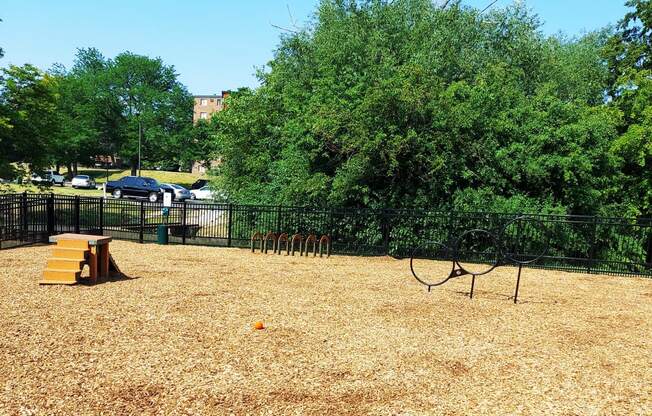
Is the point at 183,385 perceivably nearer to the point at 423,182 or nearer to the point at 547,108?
the point at 423,182

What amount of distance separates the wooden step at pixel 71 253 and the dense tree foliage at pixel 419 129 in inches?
284

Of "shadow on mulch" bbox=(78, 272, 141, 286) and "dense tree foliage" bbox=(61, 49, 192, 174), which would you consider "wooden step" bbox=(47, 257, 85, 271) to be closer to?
"shadow on mulch" bbox=(78, 272, 141, 286)

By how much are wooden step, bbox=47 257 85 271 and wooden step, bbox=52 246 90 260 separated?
0.06 m

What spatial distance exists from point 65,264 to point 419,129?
10.0 m

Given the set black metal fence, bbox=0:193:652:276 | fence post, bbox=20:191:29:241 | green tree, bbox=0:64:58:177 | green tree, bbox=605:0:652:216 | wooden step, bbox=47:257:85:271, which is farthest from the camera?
green tree, bbox=0:64:58:177

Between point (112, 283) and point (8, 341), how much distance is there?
3.22 m

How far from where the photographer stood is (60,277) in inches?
327

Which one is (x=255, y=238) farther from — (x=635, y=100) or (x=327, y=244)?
(x=635, y=100)

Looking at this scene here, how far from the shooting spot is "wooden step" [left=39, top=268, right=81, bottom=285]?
325 inches

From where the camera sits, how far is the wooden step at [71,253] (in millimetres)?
8352

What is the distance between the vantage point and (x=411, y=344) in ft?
19.4

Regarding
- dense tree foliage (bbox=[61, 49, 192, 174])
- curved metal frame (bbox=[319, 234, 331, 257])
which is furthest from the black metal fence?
dense tree foliage (bbox=[61, 49, 192, 174])

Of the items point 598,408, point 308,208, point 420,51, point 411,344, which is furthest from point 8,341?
point 420,51

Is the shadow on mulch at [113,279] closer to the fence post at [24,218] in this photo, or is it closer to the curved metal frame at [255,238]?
the curved metal frame at [255,238]
